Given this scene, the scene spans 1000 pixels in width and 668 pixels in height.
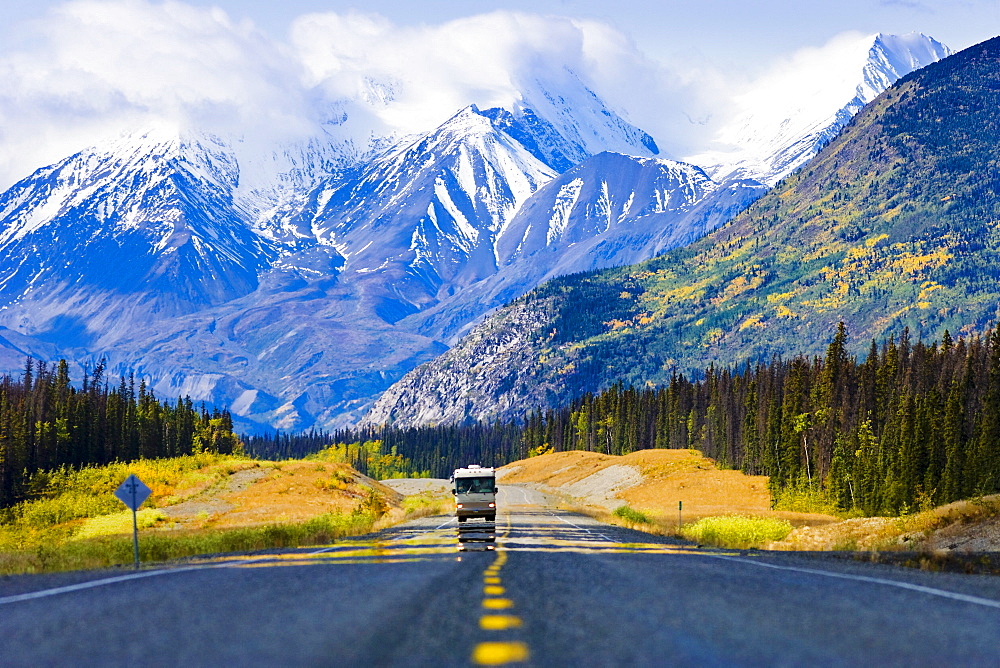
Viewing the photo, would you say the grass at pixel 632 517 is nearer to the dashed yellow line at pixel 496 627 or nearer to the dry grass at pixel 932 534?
the dry grass at pixel 932 534

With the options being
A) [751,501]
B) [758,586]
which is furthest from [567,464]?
[758,586]

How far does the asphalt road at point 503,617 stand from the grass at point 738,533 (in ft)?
75.4

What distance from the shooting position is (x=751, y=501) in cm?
9825

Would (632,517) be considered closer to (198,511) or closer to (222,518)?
(222,518)

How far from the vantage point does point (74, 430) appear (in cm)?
13100

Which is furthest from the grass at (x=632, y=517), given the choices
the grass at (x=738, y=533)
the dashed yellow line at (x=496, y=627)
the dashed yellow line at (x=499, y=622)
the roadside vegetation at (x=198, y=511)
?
the dashed yellow line at (x=499, y=622)

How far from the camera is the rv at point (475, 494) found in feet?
125

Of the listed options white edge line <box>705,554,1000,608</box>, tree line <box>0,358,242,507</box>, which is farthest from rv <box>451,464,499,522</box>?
tree line <box>0,358,242,507</box>

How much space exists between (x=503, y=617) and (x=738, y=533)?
3839 cm

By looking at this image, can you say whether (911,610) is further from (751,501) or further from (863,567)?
(751,501)

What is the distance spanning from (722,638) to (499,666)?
8.91 feet

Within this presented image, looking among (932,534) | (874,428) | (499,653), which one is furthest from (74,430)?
(499,653)

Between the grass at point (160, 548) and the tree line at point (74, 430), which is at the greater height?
the tree line at point (74, 430)

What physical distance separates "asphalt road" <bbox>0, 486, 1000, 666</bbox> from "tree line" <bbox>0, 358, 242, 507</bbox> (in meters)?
94.5
